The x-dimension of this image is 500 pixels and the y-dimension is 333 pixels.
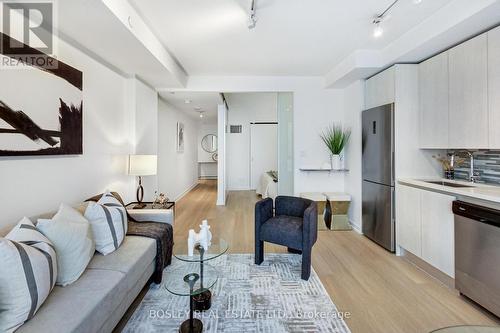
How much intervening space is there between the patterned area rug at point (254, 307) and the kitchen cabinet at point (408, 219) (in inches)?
47.8

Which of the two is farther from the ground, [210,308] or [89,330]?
[89,330]

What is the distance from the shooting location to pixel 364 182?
12.3ft

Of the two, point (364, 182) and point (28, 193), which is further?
point (364, 182)

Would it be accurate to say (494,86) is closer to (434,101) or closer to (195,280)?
(434,101)

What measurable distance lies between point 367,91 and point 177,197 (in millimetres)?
4931

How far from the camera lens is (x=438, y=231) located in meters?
2.44

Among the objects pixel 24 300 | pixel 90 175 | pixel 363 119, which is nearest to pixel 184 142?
pixel 90 175

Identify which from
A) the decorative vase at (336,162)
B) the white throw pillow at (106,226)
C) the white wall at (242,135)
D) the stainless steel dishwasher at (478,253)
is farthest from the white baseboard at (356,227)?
the white wall at (242,135)

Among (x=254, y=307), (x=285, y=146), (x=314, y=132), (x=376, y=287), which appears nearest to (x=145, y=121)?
(x=285, y=146)

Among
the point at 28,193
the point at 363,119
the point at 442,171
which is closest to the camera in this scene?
the point at 28,193

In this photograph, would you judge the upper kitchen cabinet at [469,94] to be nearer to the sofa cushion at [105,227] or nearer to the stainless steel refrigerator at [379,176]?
the stainless steel refrigerator at [379,176]

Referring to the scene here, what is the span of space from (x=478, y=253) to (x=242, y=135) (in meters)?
6.50

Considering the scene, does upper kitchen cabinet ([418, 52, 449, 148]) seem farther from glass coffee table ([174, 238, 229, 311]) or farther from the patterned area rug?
glass coffee table ([174, 238, 229, 311])

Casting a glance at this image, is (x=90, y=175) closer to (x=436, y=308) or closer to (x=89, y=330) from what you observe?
(x=89, y=330)
